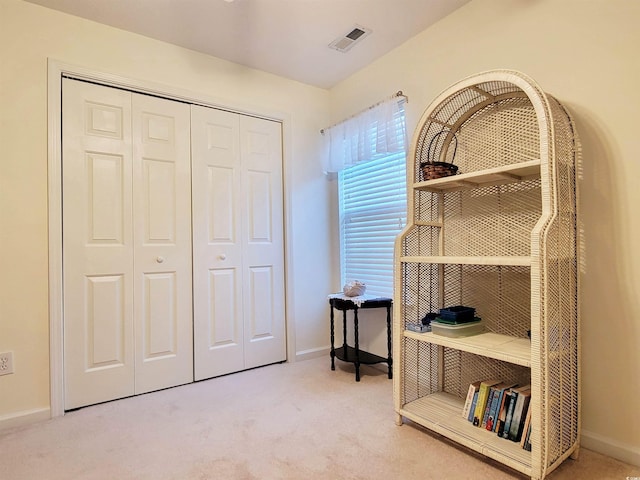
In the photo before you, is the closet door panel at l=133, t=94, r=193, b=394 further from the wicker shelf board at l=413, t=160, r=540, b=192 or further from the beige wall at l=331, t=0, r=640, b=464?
the beige wall at l=331, t=0, r=640, b=464

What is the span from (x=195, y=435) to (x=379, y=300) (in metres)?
1.44

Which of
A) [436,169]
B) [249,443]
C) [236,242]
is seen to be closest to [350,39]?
[436,169]

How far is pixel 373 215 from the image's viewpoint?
2.97 metres

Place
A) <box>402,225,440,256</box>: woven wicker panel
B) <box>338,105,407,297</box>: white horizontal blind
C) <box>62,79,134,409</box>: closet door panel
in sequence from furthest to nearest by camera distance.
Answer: <box>338,105,407,297</box>: white horizontal blind < <box>62,79,134,409</box>: closet door panel < <box>402,225,440,256</box>: woven wicker panel

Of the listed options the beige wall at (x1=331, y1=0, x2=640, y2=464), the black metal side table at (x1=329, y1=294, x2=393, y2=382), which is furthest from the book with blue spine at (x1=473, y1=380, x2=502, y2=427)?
the black metal side table at (x1=329, y1=294, x2=393, y2=382)

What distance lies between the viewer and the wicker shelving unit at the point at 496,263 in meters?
1.45

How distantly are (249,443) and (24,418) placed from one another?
1.35 m

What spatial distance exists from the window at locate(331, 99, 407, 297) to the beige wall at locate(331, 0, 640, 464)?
0.94 metres

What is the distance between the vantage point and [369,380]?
260cm

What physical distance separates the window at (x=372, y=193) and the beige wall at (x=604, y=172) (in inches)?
37.0

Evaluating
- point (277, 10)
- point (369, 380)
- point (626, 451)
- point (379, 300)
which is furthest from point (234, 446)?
point (277, 10)

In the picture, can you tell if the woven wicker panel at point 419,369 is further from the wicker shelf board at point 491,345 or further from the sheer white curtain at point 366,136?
the sheer white curtain at point 366,136

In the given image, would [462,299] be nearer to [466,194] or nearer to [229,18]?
[466,194]

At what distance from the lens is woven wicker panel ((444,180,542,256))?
6.16 feet
